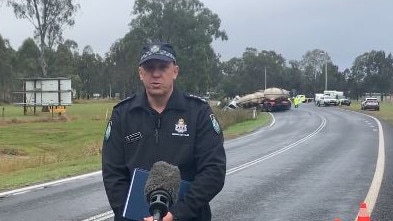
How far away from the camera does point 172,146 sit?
10.9 ft

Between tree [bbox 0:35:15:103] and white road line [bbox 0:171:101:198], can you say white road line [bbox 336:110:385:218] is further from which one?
tree [bbox 0:35:15:103]

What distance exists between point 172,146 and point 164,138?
6 centimetres

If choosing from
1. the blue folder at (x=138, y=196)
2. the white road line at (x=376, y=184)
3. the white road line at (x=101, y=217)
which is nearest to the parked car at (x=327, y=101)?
the white road line at (x=376, y=184)

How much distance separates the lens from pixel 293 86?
14950 cm

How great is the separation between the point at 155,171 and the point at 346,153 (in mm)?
18099

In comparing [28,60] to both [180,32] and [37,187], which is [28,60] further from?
[37,187]

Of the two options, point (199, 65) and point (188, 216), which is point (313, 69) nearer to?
point (199, 65)

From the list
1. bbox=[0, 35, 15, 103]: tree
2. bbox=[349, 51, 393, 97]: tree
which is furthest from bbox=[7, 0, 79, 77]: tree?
bbox=[349, 51, 393, 97]: tree

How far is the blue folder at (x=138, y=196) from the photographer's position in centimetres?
322

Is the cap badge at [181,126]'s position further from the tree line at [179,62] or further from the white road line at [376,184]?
the tree line at [179,62]

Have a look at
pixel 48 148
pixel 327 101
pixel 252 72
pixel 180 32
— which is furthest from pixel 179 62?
pixel 252 72

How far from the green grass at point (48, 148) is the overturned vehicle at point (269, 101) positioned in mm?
13286

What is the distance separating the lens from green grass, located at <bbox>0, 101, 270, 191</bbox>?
15328 mm

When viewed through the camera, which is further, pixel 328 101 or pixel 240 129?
pixel 328 101
